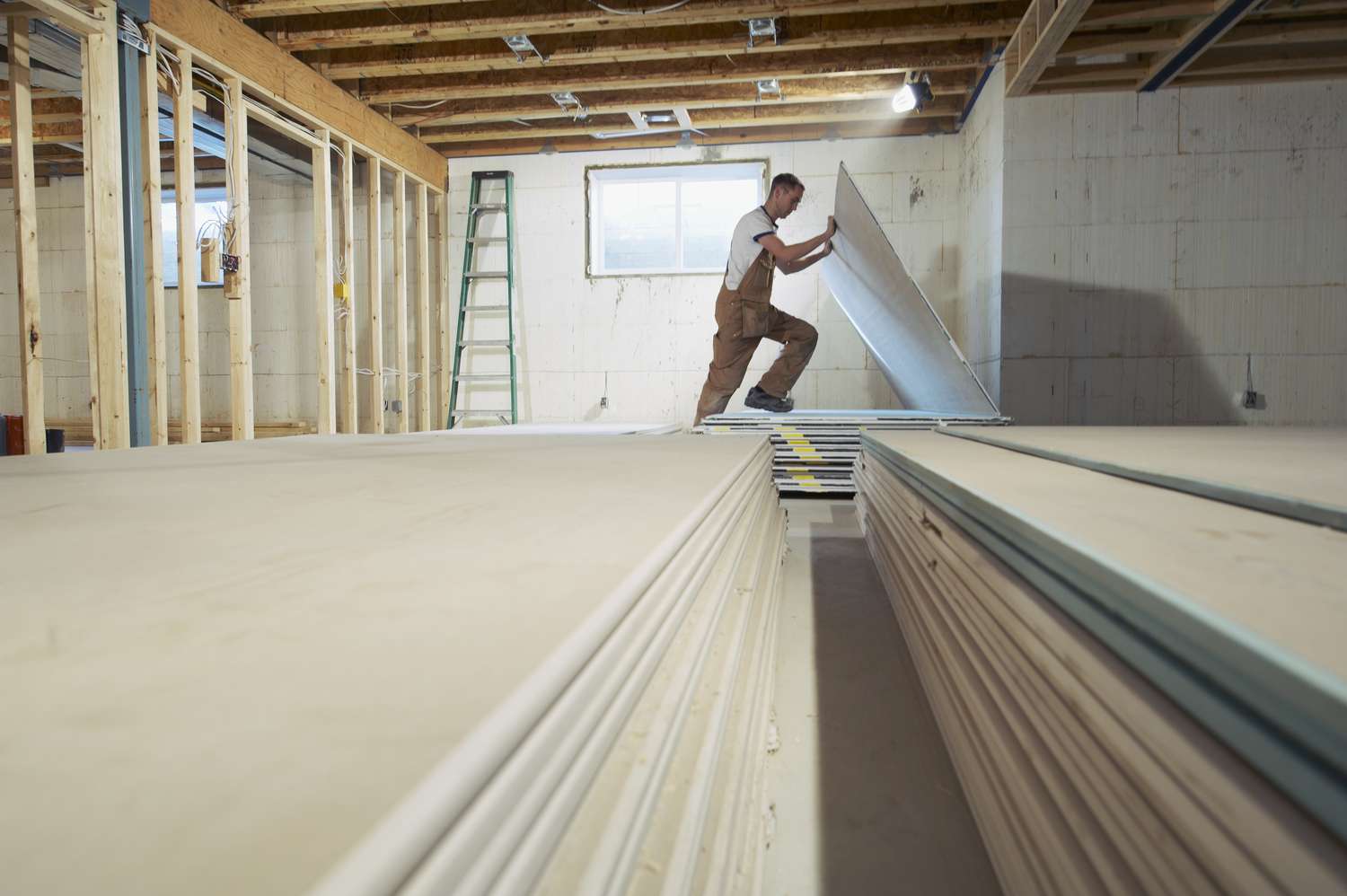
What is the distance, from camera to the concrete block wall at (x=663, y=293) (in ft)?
19.7

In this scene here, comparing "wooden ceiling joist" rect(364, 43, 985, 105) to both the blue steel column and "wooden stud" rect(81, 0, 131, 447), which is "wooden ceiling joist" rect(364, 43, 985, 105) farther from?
"wooden stud" rect(81, 0, 131, 447)

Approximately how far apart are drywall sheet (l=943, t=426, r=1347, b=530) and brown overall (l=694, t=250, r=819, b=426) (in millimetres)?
1905

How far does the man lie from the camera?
13.5 feet

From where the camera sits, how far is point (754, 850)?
0.99m

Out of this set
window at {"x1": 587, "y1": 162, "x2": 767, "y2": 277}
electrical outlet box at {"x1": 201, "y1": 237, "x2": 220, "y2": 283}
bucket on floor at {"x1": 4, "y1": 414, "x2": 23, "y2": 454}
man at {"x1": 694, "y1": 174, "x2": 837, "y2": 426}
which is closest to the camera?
electrical outlet box at {"x1": 201, "y1": 237, "x2": 220, "y2": 283}

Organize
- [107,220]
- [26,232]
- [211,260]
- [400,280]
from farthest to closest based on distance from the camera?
1. [400,280]
2. [211,260]
3. [107,220]
4. [26,232]

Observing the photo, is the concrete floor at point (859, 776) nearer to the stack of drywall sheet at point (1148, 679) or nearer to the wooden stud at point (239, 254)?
the stack of drywall sheet at point (1148, 679)

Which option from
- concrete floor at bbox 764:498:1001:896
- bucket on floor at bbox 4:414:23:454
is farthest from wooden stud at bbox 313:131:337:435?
concrete floor at bbox 764:498:1001:896

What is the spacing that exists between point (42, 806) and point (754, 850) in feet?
2.83

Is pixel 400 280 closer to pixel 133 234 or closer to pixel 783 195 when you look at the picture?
pixel 133 234

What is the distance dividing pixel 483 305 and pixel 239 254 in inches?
99.6

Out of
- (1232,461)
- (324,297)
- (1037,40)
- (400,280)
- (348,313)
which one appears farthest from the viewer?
(400,280)

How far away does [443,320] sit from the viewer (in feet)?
21.6

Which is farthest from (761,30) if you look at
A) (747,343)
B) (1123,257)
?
(1123,257)
